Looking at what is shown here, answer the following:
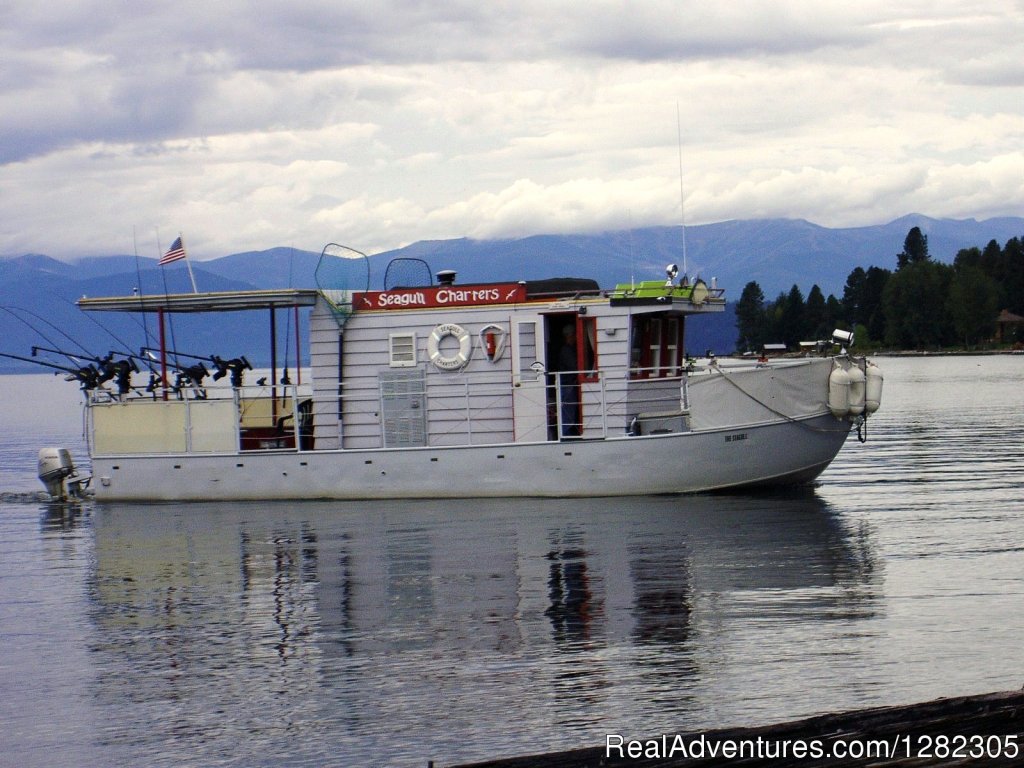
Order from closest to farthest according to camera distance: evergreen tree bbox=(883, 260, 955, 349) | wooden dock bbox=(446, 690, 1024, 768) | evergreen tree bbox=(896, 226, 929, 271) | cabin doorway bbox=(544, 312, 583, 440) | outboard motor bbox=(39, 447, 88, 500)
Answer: wooden dock bbox=(446, 690, 1024, 768), cabin doorway bbox=(544, 312, 583, 440), outboard motor bbox=(39, 447, 88, 500), evergreen tree bbox=(883, 260, 955, 349), evergreen tree bbox=(896, 226, 929, 271)

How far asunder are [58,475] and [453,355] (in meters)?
9.87

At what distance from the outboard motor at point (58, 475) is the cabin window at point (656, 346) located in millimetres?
12372

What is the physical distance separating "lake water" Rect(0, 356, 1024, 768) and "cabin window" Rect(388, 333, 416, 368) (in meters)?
2.52

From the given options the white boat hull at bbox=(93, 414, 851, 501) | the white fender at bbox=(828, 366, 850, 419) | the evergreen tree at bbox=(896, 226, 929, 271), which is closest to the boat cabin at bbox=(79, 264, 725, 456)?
the white boat hull at bbox=(93, 414, 851, 501)

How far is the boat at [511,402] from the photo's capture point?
74.0 ft

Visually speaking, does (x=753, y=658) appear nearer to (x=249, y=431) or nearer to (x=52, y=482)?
(x=249, y=431)

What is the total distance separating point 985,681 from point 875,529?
916 cm

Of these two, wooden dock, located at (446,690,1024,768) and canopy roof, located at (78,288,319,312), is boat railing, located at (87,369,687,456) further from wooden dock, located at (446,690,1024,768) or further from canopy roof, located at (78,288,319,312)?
wooden dock, located at (446,690,1024,768)

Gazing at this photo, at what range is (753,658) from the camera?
1165cm

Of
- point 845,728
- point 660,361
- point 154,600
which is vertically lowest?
point 154,600

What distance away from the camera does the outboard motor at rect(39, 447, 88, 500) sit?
1096 inches

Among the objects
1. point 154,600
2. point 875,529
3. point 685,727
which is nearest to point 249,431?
point 154,600

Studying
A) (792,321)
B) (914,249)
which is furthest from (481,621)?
(914,249)

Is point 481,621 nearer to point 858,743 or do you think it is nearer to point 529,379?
point 858,743
